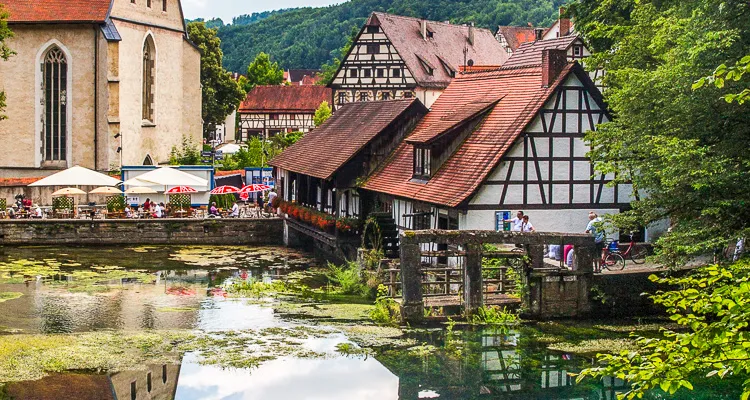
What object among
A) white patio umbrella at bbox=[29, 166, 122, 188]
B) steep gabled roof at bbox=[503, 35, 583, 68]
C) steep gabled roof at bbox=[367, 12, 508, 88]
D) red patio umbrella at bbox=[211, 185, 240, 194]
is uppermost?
steep gabled roof at bbox=[367, 12, 508, 88]

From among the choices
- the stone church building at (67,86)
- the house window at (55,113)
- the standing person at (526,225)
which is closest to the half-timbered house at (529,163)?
the standing person at (526,225)

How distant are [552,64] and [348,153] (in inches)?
371

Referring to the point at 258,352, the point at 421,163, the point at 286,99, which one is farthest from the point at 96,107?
the point at 286,99

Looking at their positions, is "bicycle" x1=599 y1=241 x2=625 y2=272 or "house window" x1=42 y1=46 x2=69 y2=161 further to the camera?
"house window" x1=42 y1=46 x2=69 y2=161

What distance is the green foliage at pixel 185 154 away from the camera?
2217 inches

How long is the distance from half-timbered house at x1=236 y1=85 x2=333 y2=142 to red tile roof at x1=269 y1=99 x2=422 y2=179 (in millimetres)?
54573

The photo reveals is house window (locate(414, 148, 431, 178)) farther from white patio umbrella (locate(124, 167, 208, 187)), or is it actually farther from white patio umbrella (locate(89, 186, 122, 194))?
white patio umbrella (locate(89, 186, 122, 194))

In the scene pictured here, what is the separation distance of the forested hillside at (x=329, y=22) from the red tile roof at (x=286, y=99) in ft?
84.1

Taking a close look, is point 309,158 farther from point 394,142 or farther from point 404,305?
point 404,305

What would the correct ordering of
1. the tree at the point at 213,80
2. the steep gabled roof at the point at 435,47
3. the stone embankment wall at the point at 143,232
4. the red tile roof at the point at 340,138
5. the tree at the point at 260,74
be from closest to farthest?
the red tile roof at the point at 340,138, the stone embankment wall at the point at 143,232, the tree at the point at 213,80, the steep gabled roof at the point at 435,47, the tree at the point at 260,74

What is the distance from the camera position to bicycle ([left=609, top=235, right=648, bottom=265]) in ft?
91.1

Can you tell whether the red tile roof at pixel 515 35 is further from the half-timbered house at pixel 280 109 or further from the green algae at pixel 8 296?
the green algae at pixel 8 296

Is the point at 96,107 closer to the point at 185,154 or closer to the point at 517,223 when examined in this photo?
the point at 185,154

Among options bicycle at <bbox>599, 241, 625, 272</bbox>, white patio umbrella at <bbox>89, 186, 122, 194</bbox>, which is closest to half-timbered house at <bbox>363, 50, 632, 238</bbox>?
bicycle at <bbox>599, 241, 625, 272</bbox>
